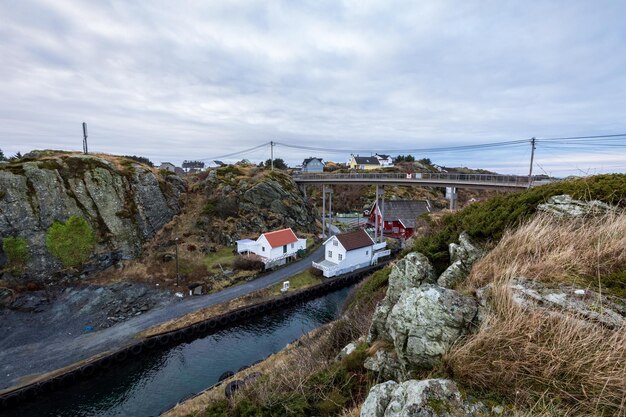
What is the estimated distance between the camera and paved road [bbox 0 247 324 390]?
19516 millimetres

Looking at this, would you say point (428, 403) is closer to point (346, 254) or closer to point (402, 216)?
point (346, 254)

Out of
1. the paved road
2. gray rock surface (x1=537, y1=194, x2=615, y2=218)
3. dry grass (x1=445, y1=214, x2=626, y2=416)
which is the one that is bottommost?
the paved road

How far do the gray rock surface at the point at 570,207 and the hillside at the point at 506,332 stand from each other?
→ 0.03m

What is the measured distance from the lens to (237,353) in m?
22.7

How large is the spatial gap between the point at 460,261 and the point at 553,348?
4082 mm

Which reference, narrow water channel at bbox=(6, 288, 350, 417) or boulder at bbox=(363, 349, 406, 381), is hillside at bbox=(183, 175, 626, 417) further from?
narrow water channel at bbox=(6, 288, 350, 417)

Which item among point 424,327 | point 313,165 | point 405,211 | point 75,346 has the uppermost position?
point 313,165

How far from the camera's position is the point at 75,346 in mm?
21719

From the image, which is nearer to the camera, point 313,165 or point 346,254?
point 346,254

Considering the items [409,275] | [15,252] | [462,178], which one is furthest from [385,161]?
[409,275]

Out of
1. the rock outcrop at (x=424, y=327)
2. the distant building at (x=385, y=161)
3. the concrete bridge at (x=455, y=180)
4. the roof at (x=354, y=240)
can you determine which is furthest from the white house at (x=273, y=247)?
the distant building at (x=385, y=161)

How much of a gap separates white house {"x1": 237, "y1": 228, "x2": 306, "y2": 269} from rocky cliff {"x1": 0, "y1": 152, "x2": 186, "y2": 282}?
569 inches

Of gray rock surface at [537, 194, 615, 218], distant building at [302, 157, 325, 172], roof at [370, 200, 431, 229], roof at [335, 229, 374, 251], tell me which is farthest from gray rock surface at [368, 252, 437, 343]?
distant building at [302, 157, 325, 172]

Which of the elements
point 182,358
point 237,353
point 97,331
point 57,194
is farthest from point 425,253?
point 57,194
